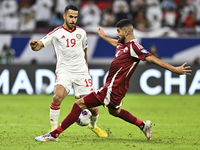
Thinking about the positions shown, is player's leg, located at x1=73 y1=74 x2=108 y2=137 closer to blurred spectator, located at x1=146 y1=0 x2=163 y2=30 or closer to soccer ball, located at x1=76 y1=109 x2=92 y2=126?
soccer ball, located at x1=76 y1=109 x2=92 y2=126

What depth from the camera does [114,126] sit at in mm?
7609

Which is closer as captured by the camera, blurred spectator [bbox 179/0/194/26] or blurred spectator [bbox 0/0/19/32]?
blurred spectator [bbox 0/0/19/32]

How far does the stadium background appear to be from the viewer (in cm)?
1300

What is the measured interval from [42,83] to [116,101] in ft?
24.8

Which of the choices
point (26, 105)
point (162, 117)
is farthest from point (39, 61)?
point (162, 117)

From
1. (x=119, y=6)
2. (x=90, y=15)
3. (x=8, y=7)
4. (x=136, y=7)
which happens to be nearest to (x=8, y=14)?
(x=8, y=7)

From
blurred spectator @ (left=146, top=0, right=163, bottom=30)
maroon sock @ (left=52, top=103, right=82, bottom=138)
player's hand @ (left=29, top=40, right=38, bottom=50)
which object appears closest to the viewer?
maroon sock @ (left=52, top=103, right=82, bottom=138)

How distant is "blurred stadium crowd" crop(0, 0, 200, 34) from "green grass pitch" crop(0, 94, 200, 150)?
3934mm

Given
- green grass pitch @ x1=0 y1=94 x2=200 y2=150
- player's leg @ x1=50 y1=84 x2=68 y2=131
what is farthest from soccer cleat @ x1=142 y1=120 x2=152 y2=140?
player's leg @ x1=50 y1=84 x2=68 y2=131

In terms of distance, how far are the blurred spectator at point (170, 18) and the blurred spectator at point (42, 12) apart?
4748 mm

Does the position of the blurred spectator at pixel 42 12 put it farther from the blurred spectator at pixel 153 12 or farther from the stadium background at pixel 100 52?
the blurred spectator at pixel 153 12

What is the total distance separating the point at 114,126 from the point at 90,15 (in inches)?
353

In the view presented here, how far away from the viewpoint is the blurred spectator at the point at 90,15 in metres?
15.8

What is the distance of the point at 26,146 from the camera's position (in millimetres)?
5410
